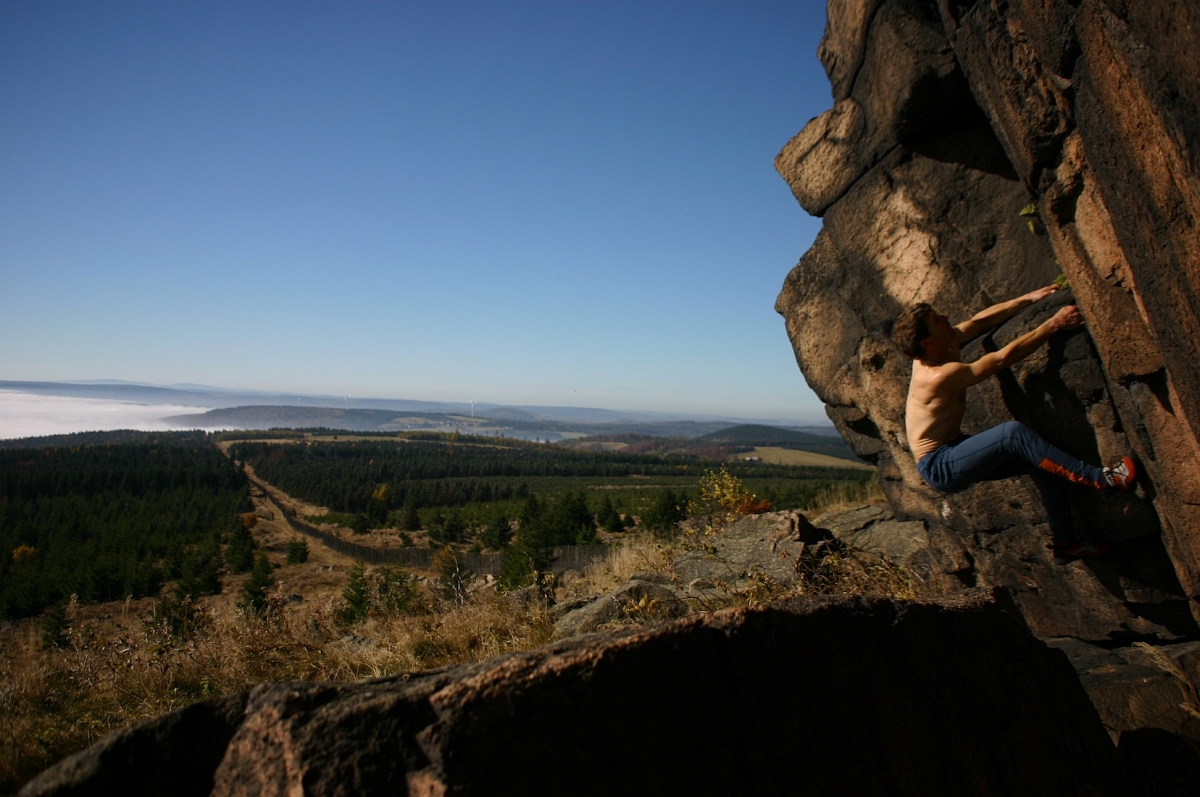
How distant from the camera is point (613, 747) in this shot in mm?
1978

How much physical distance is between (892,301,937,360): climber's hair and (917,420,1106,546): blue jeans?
0.90m

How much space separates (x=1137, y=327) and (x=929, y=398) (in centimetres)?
151

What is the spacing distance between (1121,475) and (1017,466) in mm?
676

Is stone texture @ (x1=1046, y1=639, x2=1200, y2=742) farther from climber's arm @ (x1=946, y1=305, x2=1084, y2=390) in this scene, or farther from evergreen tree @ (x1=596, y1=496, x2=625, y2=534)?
evergreen tree @ (x1=596, y1=496, x2=625, y2=534)

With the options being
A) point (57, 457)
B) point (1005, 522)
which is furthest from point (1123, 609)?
point (57, 457)

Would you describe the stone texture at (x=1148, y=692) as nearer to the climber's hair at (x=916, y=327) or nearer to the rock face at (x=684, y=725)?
the rock face at (x=684, y=725)

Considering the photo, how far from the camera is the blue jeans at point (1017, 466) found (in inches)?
193

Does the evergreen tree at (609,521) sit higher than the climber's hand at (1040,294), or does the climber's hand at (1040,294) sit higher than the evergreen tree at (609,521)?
the climber's hand at (1040,294)

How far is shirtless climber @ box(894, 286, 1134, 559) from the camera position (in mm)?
4949

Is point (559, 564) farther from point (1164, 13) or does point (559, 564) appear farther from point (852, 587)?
point (1164, 13)

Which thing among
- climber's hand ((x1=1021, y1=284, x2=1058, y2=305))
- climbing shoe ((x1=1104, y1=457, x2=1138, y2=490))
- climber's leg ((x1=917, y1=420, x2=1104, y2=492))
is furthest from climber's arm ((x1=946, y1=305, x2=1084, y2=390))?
climbing shoe ((x1=1104, y1=457, x2=1138, y2=490))

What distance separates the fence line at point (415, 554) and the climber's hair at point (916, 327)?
8.86 meters

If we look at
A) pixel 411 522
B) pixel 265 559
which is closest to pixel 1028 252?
pixel 265 559

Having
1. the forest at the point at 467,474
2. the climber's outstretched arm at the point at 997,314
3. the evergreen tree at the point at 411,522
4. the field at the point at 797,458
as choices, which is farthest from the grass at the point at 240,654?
the field at the point at 797,458
